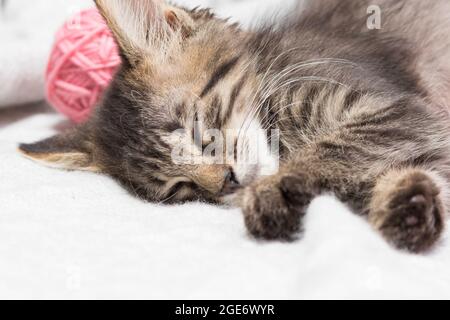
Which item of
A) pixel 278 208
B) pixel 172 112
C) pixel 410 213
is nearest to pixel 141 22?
pixel 172 112

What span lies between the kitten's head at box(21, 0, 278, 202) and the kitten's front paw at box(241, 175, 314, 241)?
0.52 ft

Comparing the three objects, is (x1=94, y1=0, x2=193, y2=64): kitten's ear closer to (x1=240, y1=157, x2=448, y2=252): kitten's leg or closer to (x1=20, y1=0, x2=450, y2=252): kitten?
(x1=20, y1=0, x2=450, y2=252): kitten

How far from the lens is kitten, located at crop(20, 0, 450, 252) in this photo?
1.14 meters

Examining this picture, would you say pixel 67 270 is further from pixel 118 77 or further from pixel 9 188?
pixel 118 77

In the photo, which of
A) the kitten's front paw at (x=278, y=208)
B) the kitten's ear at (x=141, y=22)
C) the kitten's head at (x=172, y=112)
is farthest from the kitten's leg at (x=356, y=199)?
the kitten's ear at (x=141, y=22)

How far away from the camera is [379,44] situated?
61.7 inches

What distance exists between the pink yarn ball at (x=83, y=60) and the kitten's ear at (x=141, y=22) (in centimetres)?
38

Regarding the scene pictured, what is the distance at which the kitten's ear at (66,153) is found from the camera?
5.06 ft

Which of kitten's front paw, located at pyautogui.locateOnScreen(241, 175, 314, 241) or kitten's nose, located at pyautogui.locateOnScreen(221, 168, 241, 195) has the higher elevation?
kitten's front paw, located at pyautogui.locateOnScreen(241, 175, 314, 241)

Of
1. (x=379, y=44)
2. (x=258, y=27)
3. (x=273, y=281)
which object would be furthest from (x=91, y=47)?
(x=273, y=281)

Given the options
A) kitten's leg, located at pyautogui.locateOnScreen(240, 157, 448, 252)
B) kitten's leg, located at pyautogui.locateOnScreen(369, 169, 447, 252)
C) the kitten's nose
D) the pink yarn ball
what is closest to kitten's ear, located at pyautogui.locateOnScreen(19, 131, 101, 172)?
the pink yarn ball

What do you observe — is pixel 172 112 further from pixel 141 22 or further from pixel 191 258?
pixel 191 258

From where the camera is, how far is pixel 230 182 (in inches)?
49.4

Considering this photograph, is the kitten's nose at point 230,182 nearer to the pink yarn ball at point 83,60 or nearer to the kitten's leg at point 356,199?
the kitten's leg at point 356,199
